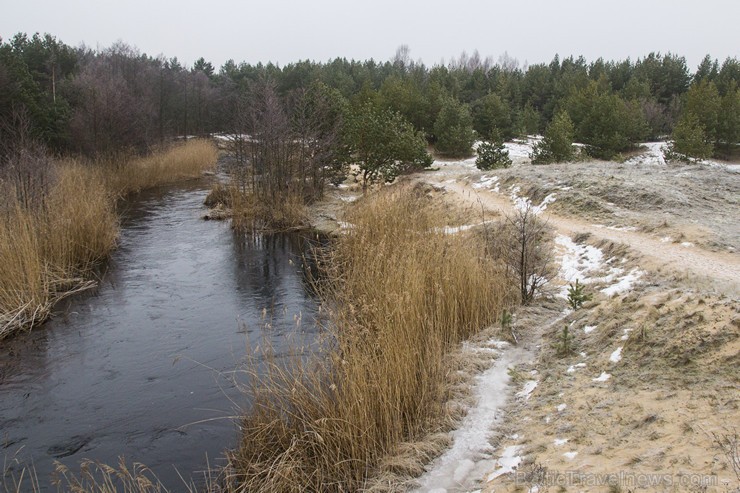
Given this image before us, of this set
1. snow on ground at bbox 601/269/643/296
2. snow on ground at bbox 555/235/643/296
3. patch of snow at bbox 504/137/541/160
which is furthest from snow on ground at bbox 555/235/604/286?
patch of snow at bbox 504/137/541/160

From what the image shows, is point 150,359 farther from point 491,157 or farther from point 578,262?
point 491,157

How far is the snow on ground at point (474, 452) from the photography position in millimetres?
3936

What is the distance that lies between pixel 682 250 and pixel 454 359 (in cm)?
438

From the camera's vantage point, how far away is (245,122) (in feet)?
58.3

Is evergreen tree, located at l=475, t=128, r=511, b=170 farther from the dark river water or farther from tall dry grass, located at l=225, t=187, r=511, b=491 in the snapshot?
tall dry grass, located at l=225, t=187, r=511, b=491

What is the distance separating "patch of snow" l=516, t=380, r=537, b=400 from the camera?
509 cm

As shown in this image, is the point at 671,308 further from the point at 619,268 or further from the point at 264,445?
the point at 264,445

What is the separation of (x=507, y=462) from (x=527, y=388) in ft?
4.40

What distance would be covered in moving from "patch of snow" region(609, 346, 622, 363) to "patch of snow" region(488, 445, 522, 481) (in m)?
1.61

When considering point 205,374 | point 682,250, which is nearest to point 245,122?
point 205,374

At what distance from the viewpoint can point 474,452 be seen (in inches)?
168

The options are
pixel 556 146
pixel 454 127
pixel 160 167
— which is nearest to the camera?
pixel 556 146

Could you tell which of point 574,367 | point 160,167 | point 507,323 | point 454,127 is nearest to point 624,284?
point 507,323

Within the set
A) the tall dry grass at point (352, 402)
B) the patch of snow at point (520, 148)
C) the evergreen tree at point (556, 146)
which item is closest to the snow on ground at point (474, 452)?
the tall dry grass at point (352, 402)
